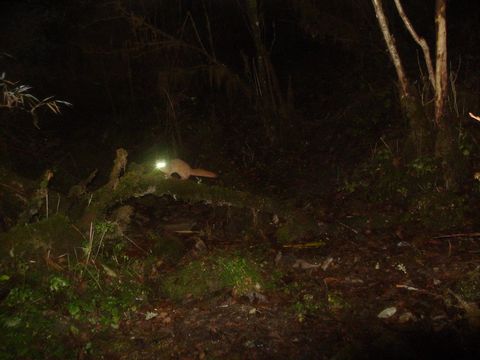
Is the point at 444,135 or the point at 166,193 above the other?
the point at 444,135

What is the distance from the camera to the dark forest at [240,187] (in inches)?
157

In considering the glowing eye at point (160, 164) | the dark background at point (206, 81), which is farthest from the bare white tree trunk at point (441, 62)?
the glowing eye at point (160, 164)

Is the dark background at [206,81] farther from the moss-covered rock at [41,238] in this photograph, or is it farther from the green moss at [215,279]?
the moss-covered rock at [41,238]

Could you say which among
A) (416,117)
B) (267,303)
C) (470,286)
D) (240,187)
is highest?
(416,117)

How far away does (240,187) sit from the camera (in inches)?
307

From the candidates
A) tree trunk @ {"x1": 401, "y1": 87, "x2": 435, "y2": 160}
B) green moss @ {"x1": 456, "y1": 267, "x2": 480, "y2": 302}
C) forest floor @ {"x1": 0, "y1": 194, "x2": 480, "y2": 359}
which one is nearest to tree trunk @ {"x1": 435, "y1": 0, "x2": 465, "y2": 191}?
tree trunk @ {"x1": 401, "y1": 87, "x2": 435, "y2": 160}

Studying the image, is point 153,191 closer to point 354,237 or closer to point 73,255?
point 73,255

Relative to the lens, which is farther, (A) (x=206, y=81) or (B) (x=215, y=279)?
(A) (x=206, y=81)

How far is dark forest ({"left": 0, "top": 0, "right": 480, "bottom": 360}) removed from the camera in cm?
400

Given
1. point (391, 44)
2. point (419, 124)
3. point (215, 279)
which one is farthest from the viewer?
point (419, 124)

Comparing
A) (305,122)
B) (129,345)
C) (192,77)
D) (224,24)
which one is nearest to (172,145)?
(192,77)

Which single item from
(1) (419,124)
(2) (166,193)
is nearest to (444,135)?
(1) (419,124)

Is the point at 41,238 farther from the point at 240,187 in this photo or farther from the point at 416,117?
the point at 416,117

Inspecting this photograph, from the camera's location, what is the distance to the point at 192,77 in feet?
29.8
